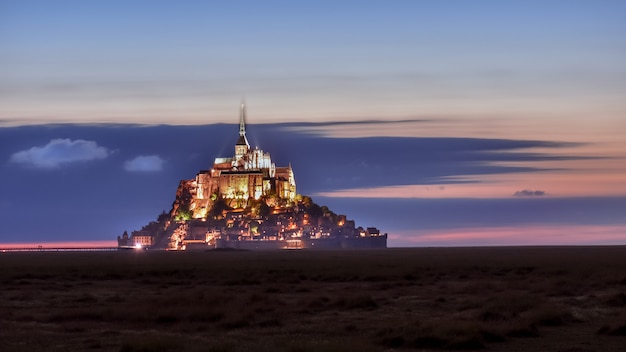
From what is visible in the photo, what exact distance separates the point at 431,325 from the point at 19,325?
14.7 meters

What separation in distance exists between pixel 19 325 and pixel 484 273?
56.7m

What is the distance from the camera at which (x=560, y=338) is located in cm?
3178

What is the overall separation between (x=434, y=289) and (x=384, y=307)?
15967mm

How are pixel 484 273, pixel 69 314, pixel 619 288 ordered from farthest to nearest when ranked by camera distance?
pixel 484 273 → pixel 619 288 → pixel 69 314

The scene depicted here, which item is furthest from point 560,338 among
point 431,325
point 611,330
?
point 431,325

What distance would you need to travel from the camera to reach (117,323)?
37.2 m

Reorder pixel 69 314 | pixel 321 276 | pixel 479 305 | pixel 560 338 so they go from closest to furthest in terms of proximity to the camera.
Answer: pixel 560 338 → pixel 69 314 → pixel 479 305 → pixel 321 276

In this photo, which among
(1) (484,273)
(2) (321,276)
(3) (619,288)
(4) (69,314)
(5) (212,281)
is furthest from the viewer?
(1) (484,273)

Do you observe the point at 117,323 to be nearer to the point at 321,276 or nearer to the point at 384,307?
the point at 384,307

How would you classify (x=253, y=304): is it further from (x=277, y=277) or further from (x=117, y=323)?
(x=277, y=277)

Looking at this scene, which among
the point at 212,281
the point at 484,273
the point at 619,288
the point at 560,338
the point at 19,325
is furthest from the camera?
the point at 484,273

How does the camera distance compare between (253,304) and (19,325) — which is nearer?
(19,325)

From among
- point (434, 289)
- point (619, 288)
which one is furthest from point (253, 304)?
point (619, 288)

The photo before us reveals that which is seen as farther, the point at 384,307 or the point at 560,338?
the point at 384,307
